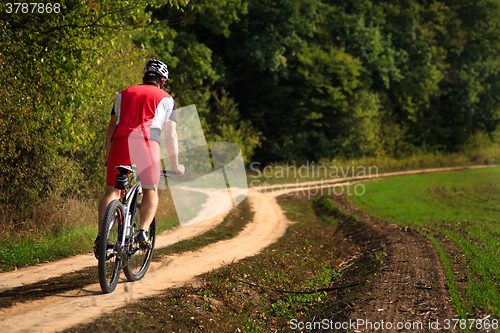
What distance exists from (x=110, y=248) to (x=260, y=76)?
90.3 feet

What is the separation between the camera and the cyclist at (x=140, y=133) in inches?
185

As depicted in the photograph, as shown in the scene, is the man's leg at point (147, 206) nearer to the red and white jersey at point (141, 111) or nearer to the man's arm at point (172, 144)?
the man's arm at point (172, 144)

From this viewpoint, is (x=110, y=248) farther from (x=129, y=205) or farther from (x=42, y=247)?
(x=42, y=247)

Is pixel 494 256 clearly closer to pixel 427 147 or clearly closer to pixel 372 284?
pixel 372 284

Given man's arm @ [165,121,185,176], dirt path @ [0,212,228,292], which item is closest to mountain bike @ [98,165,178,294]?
man's arm @ [165,121,185,176]

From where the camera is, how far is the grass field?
17.5 feet

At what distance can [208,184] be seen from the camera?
20.8 meters

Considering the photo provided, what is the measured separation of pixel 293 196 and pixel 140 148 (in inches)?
Result: 547

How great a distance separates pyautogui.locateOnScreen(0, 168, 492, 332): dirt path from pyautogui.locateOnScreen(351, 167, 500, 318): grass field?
313 mm

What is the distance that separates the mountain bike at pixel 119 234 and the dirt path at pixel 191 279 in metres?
0.28

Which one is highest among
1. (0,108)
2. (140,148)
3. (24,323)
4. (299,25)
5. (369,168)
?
(299,25)

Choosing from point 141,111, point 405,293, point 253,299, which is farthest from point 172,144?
point 405,293

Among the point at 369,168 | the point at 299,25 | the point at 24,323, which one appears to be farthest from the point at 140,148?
the point at 369,168

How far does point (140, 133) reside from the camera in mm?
4727
